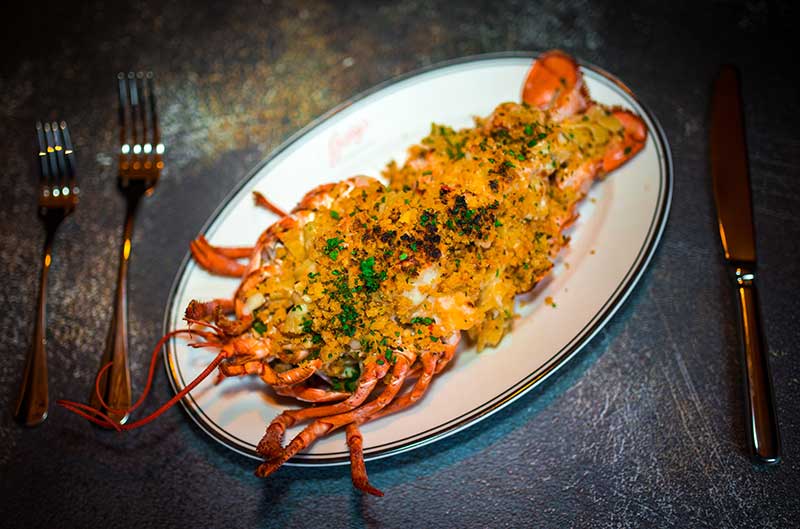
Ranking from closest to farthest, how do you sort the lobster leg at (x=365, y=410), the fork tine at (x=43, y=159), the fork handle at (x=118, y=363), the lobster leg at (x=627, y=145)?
the lobster leg at (x=365, y=410), the fork handle at (x=118, y=363), the lobster leg at (x=627, y=145), the fork tine at (x=43, y=159)

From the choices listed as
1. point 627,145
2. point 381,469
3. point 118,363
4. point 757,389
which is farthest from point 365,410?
point 627,145

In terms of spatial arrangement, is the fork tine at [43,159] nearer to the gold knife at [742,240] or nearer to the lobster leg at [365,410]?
the lobster leg at [365,410]

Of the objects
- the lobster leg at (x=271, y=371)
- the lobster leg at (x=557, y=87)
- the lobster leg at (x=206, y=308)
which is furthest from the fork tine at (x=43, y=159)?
the lobster leg at (x=557, y=87)

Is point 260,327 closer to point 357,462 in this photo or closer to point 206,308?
point 206,308

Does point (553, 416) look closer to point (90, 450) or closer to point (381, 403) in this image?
point (381, 403)

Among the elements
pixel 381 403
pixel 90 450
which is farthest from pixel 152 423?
pixel 381 403

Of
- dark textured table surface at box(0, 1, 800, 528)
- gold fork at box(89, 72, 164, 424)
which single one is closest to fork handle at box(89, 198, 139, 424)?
dark textured table surface at box(0, 1, 800, 528)

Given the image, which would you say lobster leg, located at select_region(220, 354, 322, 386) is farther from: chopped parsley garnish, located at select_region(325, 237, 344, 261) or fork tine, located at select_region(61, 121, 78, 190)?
fork tine, located at select_region(61, 121, 78, 190)
